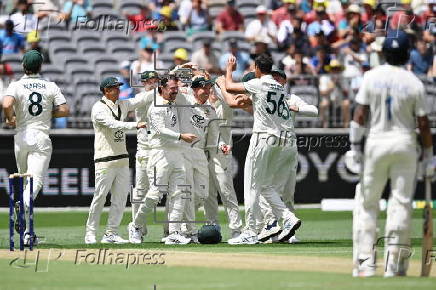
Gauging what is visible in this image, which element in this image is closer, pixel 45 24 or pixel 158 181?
pixel 158 181

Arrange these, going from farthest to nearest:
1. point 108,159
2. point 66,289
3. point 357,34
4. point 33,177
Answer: point 357,34
point 108,159
point 33,177
point 66,289

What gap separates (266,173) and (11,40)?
1196cm

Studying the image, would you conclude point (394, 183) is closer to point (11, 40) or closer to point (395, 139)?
point (395, 139)

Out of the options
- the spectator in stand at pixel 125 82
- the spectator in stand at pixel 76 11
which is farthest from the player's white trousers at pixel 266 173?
the spectator in stand at pixel 76 11

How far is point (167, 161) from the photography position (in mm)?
16875

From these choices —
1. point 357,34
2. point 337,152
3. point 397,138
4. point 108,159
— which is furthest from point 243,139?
point 397,138

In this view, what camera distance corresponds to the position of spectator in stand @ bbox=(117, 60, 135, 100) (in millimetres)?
24828

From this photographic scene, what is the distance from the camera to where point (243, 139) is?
24.7 meters

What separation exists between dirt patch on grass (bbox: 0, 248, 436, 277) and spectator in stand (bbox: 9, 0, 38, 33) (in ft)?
41.5

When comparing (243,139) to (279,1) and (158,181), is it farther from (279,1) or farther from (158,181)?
(158,181)

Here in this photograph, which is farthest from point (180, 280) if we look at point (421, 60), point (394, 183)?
point (421, 60)

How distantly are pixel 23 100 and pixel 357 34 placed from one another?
474 inches

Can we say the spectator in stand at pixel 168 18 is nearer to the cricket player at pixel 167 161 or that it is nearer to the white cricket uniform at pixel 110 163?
the white cricket uniform at pixel 110 163

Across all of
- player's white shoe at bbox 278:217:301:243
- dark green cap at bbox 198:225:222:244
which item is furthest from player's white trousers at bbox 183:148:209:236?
player's white shoe at bbox 278:217:301:243
